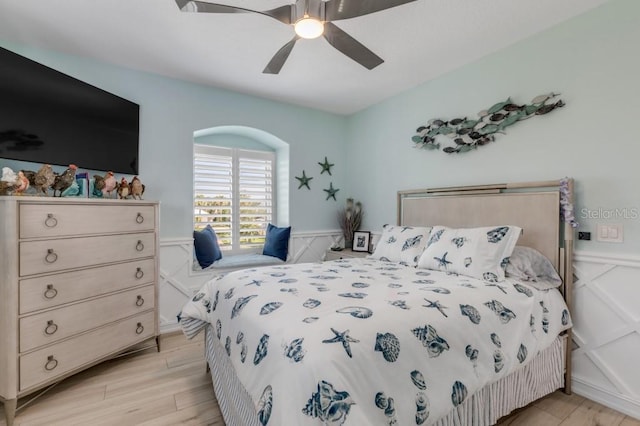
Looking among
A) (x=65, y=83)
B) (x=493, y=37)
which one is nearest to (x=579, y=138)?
(x=493, y=37)

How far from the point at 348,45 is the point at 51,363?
9.02ft

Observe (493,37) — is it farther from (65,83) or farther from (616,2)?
(65,83)

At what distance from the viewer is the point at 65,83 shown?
233 centimetres

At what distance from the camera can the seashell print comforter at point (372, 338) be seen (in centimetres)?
101

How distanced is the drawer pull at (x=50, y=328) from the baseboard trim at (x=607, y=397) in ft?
11.4

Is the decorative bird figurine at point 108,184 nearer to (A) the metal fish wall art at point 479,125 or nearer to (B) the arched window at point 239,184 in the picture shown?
(B) the arched window at point 239,184

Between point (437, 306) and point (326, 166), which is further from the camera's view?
point (326, 166)

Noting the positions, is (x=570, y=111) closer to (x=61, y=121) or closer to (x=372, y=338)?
(x=372, y=338)

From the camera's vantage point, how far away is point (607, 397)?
193 cm

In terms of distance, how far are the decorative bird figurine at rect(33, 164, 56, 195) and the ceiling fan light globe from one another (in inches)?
73.4

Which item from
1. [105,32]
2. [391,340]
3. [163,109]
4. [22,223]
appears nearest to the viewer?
[391,340]

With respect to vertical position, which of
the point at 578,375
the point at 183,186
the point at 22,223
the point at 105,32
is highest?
the point at 105,32

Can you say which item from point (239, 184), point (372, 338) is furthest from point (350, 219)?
point (372, 338)

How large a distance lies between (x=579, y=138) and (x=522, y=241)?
81 centimetres
